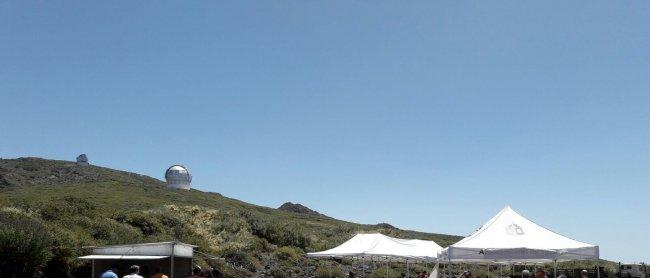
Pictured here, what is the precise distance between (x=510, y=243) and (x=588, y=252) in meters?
1.72

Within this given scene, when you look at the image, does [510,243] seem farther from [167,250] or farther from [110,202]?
[110,202]

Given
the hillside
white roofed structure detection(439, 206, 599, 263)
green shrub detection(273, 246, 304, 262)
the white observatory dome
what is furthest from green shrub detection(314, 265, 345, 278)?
the white observatory dome

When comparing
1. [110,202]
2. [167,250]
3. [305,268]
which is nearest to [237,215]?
[110,202]

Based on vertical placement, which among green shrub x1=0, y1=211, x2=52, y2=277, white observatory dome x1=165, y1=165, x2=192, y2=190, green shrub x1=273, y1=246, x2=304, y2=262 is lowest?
green shrub x1=273, y1=246, x2=304, y2=262

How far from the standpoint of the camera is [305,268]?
3769 cm

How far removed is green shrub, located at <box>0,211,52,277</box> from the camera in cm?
2123

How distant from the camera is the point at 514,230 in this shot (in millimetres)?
15969

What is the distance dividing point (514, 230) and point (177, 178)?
77766 millimetres

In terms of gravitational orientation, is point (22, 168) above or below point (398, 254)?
above

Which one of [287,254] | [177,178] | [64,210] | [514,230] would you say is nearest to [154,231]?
[64,210]

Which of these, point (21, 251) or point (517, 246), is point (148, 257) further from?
point (517, 246)

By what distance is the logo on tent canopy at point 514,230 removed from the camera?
15.9 meters

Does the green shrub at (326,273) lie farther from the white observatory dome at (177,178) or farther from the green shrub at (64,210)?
the white observatory dome at (177,178)

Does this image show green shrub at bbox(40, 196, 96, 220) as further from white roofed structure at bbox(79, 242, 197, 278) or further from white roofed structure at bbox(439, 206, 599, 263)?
Result: white roofed structure at bbox(439, 206, 599, 263)
